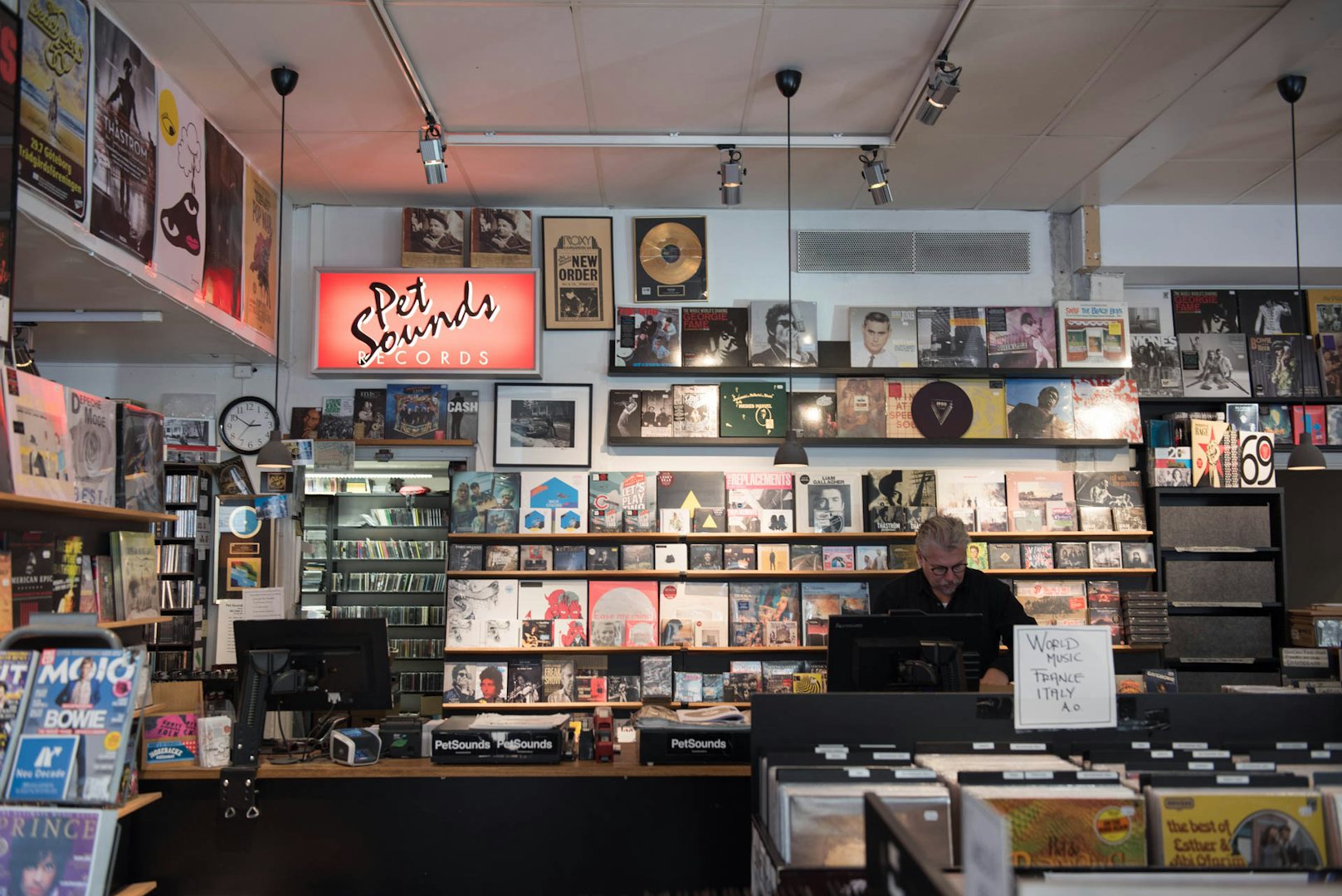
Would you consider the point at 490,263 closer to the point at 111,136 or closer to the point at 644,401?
the point at 644,401

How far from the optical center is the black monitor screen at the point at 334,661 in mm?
3680

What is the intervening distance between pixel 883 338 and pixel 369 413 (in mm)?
3067

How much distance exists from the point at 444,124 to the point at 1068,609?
430 centimetres

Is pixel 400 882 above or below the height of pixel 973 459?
below

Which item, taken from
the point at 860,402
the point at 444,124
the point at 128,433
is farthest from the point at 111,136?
the point at 860,402

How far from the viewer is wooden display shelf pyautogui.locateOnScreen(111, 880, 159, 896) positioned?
330 centimetres

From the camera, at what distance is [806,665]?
5.69m

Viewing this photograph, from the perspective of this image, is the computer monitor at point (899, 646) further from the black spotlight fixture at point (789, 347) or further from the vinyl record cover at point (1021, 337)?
the vinyl record cover at point (1021, 337)

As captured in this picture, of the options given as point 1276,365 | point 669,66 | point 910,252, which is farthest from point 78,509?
point 1276,365

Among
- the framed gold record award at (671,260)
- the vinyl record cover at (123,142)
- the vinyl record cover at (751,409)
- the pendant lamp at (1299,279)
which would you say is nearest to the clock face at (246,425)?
the vinyl record cover at (123,142)

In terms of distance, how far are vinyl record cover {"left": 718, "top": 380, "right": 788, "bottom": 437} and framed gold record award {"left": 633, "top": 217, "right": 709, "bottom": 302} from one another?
1.97ft

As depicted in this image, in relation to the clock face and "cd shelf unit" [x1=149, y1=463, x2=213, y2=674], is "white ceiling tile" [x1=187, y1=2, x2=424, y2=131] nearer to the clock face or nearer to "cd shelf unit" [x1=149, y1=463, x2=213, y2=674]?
the clock face

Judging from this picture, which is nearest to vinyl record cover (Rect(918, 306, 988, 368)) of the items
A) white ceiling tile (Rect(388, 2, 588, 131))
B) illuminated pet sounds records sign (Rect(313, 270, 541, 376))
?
illuminated pet sounds records sign (Rect(313, 270, 541, 376))

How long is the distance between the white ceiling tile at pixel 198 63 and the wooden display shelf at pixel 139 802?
2.87 metres
